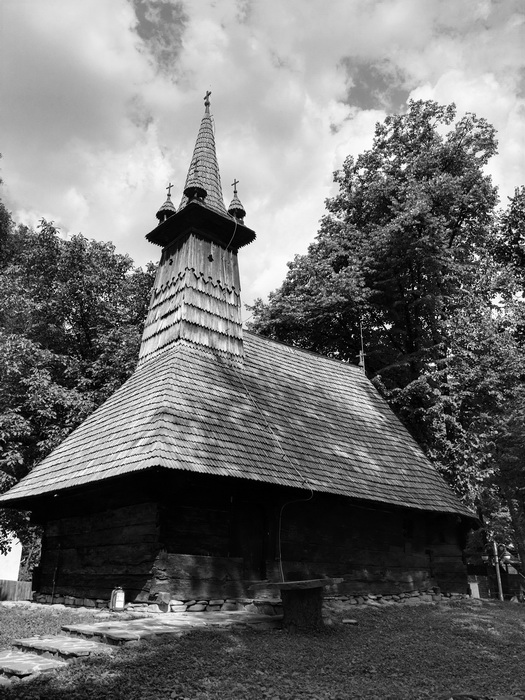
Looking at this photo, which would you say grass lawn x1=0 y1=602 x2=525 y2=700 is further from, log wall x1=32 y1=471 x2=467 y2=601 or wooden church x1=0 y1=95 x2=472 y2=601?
wooden church x1=0 y1=95 x2=472 y2=601

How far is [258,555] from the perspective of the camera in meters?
10.4

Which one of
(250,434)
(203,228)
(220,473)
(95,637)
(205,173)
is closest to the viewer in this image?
(95,637)

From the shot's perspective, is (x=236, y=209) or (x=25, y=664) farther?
(x=236, y=209)

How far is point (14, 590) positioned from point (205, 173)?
17.3 m

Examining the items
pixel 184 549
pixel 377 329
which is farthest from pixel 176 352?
pixel 377 329

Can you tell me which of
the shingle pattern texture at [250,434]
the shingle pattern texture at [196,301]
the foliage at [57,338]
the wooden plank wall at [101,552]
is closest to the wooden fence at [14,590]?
the foliage at [57,338]

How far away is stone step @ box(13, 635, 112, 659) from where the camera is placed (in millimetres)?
5764

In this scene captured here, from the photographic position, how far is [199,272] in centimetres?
1448

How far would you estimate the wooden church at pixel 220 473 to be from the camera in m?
9.40

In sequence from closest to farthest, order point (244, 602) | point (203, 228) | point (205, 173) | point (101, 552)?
point (244, 602) < point (101, 552) < point (203, 228) < point (205, 173)

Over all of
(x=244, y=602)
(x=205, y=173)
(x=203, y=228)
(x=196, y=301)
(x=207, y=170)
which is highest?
(x=207, y=170)

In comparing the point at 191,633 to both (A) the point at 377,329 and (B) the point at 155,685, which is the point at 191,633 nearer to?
(B) the point at 155,685

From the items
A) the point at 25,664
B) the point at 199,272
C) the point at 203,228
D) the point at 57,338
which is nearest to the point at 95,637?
the point at 25,664

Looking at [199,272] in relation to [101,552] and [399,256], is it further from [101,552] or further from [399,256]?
[399,256]
